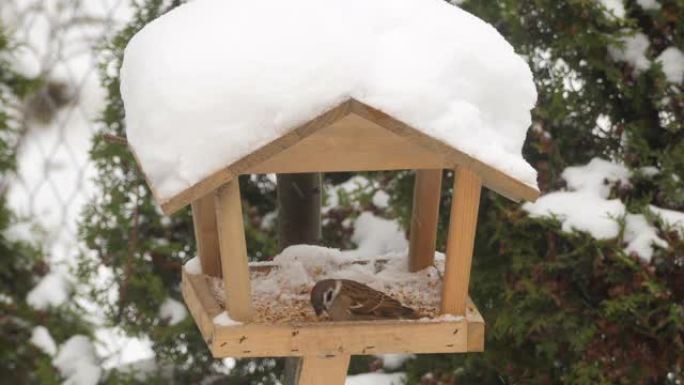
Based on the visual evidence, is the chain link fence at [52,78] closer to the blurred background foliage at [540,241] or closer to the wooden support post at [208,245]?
the blurred background foliage at [540,241]

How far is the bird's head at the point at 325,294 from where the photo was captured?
71.6 inches

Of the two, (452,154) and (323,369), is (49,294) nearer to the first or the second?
(323,369)

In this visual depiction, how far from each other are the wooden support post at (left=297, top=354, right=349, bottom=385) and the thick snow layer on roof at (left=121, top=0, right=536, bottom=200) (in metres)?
0.46

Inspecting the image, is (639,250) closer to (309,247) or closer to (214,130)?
(309,247)

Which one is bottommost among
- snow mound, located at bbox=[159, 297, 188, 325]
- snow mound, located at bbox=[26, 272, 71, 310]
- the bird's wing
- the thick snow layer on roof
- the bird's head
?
snow mound, located at bbox=[26, 272, 71, 310]

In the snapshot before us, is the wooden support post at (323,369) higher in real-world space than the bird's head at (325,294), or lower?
lower

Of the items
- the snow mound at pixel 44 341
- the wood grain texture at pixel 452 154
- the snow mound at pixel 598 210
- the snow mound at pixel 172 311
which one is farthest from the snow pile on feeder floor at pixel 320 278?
the snow mound at pixel 44 341

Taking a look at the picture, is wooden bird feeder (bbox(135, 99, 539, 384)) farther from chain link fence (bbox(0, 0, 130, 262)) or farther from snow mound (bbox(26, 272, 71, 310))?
chain link fence (bbox(0, 0, 130, 262))

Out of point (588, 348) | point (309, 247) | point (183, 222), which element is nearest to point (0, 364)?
point (183, 222)

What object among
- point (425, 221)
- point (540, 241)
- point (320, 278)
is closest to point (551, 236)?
point (540, 241)

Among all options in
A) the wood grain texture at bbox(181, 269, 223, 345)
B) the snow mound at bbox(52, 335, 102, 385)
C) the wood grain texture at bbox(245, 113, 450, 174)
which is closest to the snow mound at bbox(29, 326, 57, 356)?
the snow mound at bbox(52, 335, 102, 385)

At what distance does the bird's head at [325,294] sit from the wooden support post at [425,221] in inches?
17.7

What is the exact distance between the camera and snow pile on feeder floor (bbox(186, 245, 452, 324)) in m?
1.98

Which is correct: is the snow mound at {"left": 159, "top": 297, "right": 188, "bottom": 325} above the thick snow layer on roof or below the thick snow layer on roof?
below
